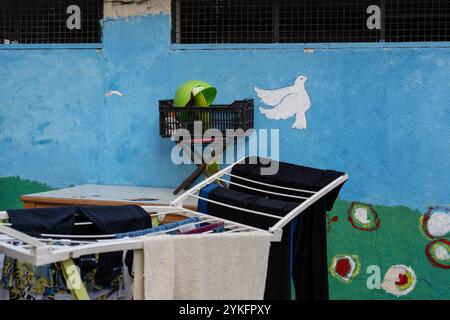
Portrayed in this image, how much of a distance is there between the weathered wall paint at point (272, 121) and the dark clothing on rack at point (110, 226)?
2293 mm

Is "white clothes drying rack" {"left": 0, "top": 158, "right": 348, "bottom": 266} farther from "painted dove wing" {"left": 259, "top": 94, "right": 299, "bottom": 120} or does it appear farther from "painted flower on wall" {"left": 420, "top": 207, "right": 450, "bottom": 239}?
"painted flower on wall" {"left": 420, "top": 207, "right": 450, "bottom": 239}

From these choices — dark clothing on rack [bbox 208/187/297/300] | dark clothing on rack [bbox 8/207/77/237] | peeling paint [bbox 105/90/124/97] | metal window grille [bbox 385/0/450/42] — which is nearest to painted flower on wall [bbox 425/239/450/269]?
metal window grille [bbox 385/0/450/42]

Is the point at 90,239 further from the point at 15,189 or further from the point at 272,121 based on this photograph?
the point at 15,189

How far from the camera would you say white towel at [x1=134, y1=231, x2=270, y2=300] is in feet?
10.1

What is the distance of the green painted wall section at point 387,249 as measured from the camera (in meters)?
5.70

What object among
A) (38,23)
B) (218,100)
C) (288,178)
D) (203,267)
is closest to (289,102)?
(218,100)

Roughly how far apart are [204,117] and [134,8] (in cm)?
131

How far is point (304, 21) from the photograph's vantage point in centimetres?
621

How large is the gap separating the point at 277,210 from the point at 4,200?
11.3ft

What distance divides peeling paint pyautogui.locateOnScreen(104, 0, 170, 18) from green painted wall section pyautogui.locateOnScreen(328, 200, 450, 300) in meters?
2.27

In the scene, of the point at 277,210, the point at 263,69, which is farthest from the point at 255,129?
the point at 277,210

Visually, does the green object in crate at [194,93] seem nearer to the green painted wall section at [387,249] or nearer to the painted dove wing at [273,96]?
the painted dove wing at [273,96]

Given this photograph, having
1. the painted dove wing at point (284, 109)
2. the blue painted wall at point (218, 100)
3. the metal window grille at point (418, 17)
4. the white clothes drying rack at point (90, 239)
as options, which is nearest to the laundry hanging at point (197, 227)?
the white clothes drying rack at point (90, 239)

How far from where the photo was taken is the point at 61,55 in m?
6.18
